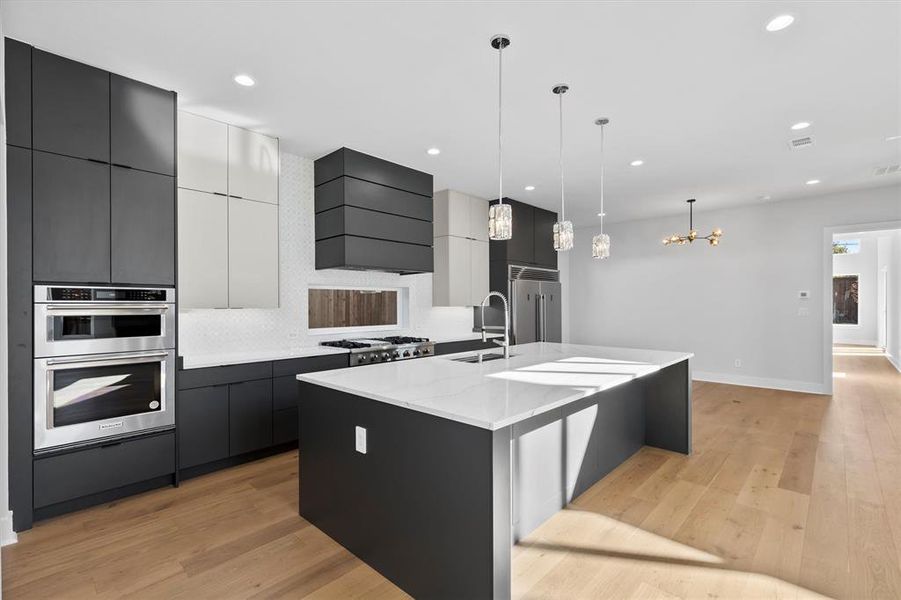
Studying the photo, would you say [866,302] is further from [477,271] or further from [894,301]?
[477,271]

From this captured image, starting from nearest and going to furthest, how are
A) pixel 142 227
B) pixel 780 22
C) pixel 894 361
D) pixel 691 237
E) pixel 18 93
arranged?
pixel 780 22 < pixel 18 93 < pixel 142 227 < pixel 691 237 < pixel 894 361

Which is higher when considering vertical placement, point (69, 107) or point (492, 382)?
point (69, 107)

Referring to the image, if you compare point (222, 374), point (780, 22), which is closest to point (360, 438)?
point (222, 374)

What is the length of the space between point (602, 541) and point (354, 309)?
3.29 meters

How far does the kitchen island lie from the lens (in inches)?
64.4

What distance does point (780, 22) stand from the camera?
2.22 m

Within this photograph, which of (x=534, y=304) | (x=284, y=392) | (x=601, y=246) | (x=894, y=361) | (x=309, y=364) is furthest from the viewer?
(x=894, y=361)

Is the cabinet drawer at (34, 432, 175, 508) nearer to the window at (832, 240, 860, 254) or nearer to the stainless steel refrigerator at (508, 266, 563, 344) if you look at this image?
the stainless steel refrigerator at (508, 266, 563, 344)

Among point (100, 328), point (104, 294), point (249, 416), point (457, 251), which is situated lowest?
point (249, 416)

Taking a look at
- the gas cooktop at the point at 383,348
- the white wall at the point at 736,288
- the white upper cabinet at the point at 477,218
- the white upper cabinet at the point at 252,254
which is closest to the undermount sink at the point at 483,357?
the gas cooktop at the point at 383,348

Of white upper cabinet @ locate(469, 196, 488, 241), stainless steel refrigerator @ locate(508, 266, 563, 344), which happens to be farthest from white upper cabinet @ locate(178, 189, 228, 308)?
stainless steel refrigerator @ locate(508, 266, 563, 344)

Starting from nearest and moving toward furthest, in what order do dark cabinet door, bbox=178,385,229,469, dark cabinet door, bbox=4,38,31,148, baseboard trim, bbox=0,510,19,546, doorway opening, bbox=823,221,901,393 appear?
baseboard trim, bbox=0,510,19,546, dark cabinet door, bbox=4,38,31,148, dark cabinet door, bbox=178,385,229,469, doorway opening, bbox=823,221,901,393

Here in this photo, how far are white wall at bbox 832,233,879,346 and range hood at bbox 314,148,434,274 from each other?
11963 mm

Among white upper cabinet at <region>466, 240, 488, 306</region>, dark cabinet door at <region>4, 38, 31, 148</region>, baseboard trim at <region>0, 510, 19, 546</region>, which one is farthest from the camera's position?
white upper cabinet at <region>466, 240, 488, 306</region>
